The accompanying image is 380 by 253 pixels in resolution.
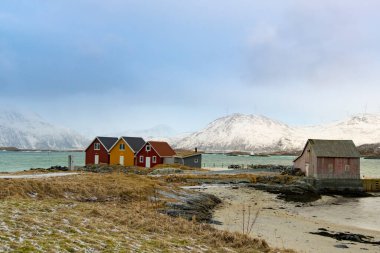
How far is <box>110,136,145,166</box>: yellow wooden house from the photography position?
76.8 m

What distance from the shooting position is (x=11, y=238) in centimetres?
1120

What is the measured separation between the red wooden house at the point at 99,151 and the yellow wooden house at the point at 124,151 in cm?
140

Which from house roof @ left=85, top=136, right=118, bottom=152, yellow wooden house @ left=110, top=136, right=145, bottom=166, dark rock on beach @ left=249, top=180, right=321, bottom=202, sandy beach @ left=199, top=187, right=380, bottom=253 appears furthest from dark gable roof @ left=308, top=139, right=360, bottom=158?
house roof @ left=85, top=136, right=118, bottom=152

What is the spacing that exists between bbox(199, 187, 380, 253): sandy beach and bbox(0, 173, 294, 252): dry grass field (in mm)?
3903

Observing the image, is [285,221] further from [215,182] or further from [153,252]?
[215,182]

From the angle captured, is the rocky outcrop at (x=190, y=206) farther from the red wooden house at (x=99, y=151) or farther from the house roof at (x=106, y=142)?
the house roof at (x=106, y=142)

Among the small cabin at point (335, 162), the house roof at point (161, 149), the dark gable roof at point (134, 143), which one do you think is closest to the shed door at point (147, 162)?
the house roof at point (161, 149)

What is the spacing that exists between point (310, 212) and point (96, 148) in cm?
5498

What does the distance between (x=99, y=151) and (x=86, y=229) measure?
67802 mm

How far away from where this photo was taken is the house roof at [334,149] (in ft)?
193

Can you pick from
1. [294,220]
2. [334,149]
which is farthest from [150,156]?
[294,220]

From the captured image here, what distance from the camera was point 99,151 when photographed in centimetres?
8006

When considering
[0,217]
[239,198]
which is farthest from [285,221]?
[0,217]

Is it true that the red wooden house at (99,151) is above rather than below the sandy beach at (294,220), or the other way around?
above
